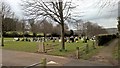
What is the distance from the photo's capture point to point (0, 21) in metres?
26.2

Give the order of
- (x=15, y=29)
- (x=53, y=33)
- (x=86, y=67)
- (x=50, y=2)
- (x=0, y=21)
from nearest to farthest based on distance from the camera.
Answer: (x=86, y=67) → (x=50, y=2) → (x=0, y=21) → (x=15, y=29) → (x=53, y=33)

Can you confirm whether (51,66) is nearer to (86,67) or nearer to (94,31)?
(86,67)

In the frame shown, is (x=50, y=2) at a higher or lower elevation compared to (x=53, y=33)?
higher

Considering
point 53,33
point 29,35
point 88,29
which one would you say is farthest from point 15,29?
point 88,29

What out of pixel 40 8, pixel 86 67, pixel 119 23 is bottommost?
pixel 86 67

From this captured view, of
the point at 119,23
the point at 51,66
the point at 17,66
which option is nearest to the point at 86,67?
the point at 51,66

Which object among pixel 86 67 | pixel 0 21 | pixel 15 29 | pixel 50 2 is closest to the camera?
pixel 86 67

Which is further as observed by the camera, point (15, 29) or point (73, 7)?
point (15, 29)

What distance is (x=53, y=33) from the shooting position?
59.8m

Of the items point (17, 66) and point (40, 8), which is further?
point (40, 8)

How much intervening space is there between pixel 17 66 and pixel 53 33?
48831 mm

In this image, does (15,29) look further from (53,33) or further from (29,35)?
(53,33)

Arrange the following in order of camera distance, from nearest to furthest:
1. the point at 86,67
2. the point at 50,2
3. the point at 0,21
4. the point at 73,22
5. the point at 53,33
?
the point at 86,67
the point at 50,2
the point at 73,22
the point at 0,21
the point at 53,33

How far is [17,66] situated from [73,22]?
10.4 m
